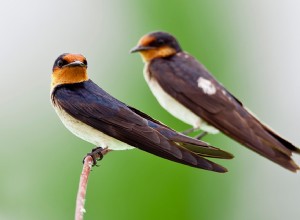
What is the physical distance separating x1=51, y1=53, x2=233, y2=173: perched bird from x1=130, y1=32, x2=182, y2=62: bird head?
591mm

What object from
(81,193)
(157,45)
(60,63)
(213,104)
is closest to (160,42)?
(157,45)

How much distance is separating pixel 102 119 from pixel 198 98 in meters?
0.58

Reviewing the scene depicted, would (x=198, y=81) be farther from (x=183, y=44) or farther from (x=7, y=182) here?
(x=7, y=182)

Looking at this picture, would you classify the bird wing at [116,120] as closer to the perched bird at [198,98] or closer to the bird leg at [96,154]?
the bird leg at [96,154]

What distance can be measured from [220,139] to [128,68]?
1073mm

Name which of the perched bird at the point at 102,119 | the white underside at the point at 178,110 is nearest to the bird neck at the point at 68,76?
the perched bird at the point at 102,119

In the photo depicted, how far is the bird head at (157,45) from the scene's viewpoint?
4.35 metres

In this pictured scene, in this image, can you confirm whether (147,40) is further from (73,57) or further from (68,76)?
(73,57)

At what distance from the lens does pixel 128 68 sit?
596 centimetres

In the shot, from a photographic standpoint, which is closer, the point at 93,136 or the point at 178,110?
the point at 93,136

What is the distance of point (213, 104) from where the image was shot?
13.1 ft

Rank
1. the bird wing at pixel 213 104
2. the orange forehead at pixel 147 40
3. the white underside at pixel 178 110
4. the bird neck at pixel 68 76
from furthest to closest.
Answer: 1. the orange forehead at pixel 147 40
2. the white underside at pixel 178 110
3. the bird neck at pixel 68 76
4. the bird wing at pixel 213 104

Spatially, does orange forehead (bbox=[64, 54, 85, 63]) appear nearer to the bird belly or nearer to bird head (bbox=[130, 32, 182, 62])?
the bird belly

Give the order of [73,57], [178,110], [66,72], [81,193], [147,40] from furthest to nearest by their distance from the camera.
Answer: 1. [147,40]
2. [178,110]
3. [66,72]
4. [73,57]
5. [81,193]
